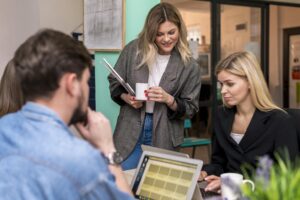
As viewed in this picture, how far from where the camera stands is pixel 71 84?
0.95m

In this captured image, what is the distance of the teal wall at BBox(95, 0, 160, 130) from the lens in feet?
8.85

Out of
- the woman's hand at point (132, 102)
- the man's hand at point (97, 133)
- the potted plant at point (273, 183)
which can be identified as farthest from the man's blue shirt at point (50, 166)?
the woman's hand at point (132, 102)

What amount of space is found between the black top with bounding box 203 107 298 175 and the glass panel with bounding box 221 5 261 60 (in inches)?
138

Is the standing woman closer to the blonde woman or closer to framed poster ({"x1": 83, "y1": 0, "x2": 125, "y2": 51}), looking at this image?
the blonde woman

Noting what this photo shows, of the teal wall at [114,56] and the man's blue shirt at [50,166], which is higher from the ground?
the teal wall at [114,56]

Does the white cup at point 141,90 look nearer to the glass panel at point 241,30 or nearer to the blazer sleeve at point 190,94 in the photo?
the blazer sleeve at point 190,94

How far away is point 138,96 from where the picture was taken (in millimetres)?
1979

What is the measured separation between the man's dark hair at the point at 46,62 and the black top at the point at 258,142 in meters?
1.01

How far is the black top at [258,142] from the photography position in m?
1.72

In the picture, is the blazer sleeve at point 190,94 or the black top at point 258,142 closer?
the black top at point 258,142

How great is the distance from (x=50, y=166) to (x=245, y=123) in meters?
1.20

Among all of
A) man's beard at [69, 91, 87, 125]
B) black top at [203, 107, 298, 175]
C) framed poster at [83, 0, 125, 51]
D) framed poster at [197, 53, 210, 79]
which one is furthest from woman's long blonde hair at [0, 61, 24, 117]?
framed poster at [197, 53, 210, 79]

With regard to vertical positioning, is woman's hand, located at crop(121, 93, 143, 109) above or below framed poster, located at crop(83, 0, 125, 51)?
below

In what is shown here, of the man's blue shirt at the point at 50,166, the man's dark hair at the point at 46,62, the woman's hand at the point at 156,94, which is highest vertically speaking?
the man's dark hair at the point at 46,62
